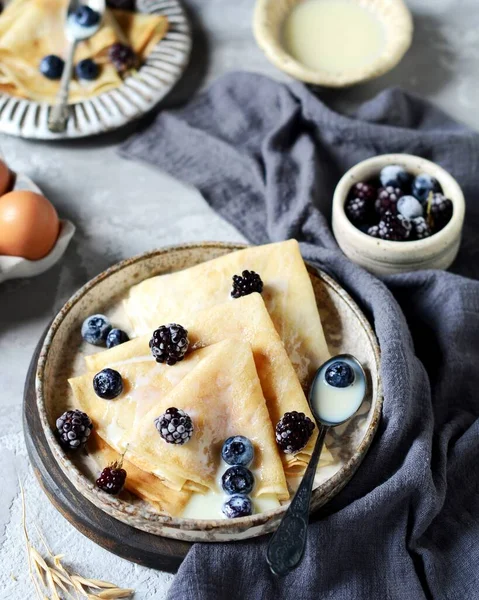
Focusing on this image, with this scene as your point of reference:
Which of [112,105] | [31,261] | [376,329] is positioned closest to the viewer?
[376,329]

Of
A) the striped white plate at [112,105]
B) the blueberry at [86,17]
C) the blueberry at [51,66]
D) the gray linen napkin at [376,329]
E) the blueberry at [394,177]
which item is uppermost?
the blueberry at [86,17]

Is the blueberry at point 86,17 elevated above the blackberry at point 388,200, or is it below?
above

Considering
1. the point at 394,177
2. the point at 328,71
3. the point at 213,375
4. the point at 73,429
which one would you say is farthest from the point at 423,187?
the point at 73,429

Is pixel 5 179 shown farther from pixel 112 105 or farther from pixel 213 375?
pixel 213 375

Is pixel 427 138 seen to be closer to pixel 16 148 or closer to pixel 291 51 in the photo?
pixel 291 51

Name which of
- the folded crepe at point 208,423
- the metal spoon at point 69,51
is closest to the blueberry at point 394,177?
the folded crepe at point 208,423

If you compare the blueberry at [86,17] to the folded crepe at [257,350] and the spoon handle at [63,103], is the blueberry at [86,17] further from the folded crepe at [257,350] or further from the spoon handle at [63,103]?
the folded crepe at [257,350]
